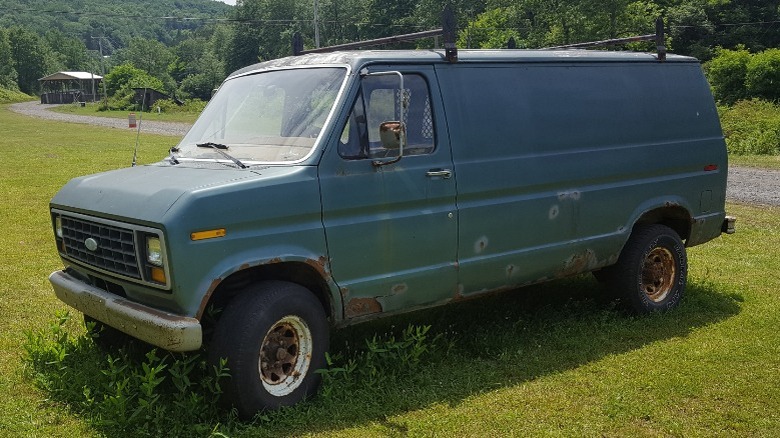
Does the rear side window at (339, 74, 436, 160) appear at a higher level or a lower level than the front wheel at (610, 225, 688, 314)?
higher

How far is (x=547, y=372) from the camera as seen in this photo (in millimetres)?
5543

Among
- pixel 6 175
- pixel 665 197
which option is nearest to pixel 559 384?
pixel 665 197

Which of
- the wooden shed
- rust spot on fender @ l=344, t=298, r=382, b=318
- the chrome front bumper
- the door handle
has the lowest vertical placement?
the wooden shed

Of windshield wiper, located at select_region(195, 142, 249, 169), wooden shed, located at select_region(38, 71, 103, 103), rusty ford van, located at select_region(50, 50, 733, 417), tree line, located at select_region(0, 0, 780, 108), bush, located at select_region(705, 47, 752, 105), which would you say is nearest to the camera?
rusty ford van, located at select_region(50, 50, 733, 417)

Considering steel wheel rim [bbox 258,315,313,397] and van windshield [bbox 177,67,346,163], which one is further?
van windshield [bbox 177,67,346,163]

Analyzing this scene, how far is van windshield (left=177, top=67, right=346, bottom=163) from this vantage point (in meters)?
5.06

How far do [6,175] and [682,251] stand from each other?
1560 cm

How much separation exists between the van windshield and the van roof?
0.08 metres

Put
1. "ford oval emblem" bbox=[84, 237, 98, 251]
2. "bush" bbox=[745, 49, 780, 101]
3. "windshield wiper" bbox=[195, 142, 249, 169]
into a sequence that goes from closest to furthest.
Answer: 1. "ford oval emblem" bbox=[84, 237, 98, 251]
2. "windshield wiper" bbox=[195, 142, 249, 169]
3. "bush" bbox=[745, 49, 780, 101]

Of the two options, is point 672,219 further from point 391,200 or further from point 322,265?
point 322,265

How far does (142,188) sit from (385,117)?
1640 mm

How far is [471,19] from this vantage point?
77625mm

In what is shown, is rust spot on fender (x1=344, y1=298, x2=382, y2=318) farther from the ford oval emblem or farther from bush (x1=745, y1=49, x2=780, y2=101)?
bush (x1=745, y1=49, x2=780, y2=101)

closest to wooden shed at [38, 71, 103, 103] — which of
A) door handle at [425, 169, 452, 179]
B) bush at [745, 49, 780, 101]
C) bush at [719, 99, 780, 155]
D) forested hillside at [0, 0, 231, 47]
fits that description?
forested hillside at [0, 0, 231, 47]
